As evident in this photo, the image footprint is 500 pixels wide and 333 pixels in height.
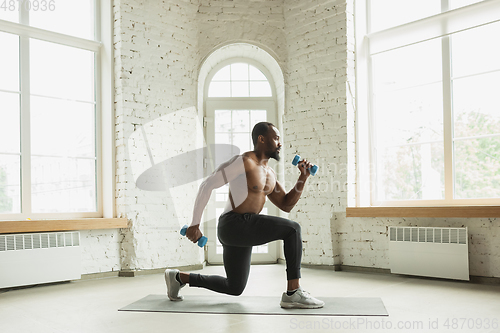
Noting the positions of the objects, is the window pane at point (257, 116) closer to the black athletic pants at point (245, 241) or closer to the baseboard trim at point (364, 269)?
the baseboard trim at point (364, 269)

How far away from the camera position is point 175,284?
3.21 m

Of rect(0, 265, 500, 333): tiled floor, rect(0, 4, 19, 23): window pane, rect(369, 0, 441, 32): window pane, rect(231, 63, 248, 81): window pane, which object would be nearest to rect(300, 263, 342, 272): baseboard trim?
rect(0, 265, 500, 333): tiled floor

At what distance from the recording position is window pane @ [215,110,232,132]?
5.54 meters

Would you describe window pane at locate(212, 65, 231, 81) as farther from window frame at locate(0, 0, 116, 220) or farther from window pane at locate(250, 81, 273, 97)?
window frame at locate(0, 0, 116, 220)

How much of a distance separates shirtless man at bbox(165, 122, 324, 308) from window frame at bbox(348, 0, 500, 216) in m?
1.81

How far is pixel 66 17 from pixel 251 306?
11.9ft

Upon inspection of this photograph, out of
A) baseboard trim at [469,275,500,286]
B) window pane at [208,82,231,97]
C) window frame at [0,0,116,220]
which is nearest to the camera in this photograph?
baseboard trim at [469,275,500,286]

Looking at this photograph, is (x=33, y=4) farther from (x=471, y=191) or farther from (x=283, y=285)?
(x=471, y=191)

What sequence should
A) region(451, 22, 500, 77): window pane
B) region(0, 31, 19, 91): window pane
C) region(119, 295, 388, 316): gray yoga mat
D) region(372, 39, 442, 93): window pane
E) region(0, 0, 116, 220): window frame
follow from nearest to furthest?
1. region(119, 295, 388, 316): gray yoga mat
2. region(451, 22, 500, 77): window pane
3. region(0, 31, 19, 91): window pane
4. region(372, 39, 442, 93): window pane
5. region(0, 0, 116, 220): window frame

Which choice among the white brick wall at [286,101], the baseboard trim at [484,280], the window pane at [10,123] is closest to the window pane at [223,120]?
the white brick wall at [286,101]

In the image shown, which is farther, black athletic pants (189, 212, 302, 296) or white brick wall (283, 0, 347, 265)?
white brick wall (283, 0, 347, 265)

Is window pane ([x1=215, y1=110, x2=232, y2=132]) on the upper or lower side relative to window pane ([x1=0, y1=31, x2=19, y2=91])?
lower

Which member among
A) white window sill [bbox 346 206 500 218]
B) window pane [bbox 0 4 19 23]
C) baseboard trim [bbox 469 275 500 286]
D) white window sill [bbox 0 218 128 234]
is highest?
window pane [bbox 0 4 19 23]

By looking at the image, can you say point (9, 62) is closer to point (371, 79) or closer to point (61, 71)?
point (61, 71)
